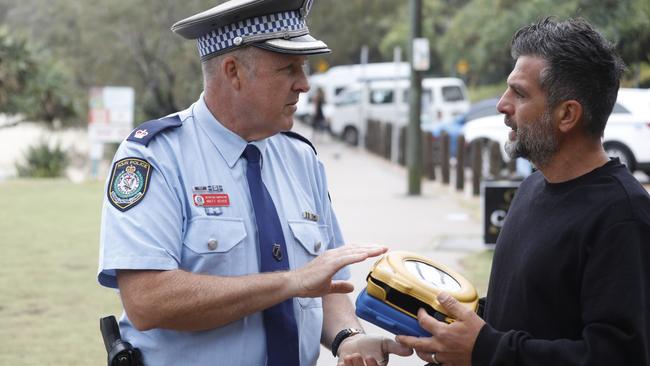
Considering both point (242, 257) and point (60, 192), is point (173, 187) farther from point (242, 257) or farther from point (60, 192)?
point (60, 192)

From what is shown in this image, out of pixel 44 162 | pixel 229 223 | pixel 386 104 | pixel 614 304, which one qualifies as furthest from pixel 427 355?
pixel 386 104

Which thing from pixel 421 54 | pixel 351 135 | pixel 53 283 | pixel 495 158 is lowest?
pixel 351 135

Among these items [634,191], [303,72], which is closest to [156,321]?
[303,72]

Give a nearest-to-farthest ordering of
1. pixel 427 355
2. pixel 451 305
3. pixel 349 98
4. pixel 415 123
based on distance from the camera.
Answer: pixel 451 305, pixel 427 355, pixel 415 123, pixel 349 98

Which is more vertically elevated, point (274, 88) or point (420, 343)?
point (274, 88)

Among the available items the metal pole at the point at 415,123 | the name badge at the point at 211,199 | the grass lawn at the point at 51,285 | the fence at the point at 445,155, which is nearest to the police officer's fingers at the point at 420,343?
the name badge at the point at 211,199

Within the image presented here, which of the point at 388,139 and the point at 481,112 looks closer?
the point at 481,112

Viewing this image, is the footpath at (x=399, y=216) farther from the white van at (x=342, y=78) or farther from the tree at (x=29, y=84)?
the white van at (x=342, y=78)

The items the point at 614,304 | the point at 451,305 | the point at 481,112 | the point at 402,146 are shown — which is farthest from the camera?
the point at 402,146

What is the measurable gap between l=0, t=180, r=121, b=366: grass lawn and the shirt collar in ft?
13.8

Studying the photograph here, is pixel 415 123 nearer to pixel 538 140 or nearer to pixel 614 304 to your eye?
pixel 538 140

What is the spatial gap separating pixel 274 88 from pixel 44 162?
2111cm

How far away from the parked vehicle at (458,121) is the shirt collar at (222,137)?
16.4 m

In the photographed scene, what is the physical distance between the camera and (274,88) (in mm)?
3021
